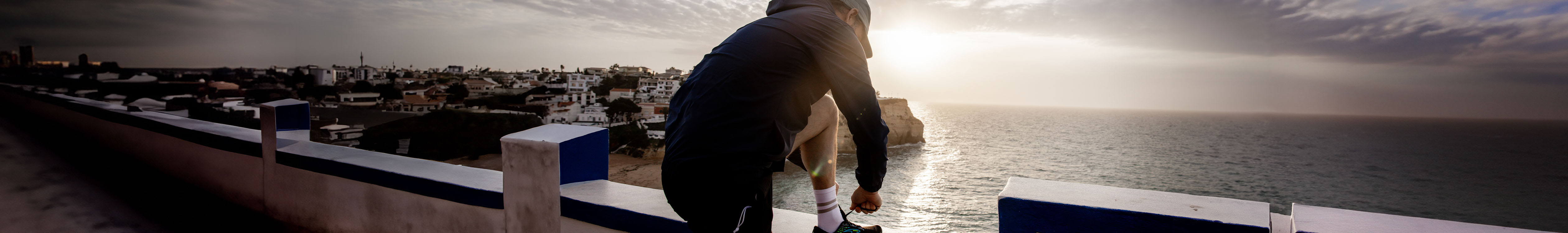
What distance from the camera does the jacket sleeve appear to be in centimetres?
92

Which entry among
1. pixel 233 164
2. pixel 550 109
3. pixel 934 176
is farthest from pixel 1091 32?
pixel 233 164

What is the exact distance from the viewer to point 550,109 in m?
45.2

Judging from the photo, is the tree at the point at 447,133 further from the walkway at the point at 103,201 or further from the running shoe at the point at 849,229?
the running shoe at the point at 849,229

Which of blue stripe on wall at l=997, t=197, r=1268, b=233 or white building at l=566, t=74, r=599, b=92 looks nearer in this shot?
blue stripe on wall at l=997, t=197, r=1268, b=233

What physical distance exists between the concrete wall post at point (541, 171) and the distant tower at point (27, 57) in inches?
480

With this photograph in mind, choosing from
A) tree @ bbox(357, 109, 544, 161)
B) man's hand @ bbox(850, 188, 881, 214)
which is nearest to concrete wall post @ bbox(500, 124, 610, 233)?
man's hand @ bbox(850, 188, 881, 214)

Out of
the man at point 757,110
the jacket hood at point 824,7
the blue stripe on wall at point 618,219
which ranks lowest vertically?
the blue stripe on wall at point 618,219

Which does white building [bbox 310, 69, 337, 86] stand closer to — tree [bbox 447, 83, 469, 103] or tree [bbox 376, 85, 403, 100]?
tree [bbox 376, 85, 403, 100]

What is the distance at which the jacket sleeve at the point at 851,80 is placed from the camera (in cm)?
92

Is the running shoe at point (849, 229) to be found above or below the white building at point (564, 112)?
above

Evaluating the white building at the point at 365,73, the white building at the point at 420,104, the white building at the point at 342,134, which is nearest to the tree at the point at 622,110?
the white building at the point at 420,104

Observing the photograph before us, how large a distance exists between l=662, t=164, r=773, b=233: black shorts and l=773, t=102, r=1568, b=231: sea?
1004 centimetres

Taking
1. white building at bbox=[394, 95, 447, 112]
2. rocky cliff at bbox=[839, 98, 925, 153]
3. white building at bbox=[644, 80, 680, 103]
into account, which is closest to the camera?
white building at bbox=[394, 95, 447, 112]

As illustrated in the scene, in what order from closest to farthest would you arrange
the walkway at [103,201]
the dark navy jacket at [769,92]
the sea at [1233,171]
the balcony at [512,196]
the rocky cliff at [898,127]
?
the dark navy jacket at [769,92]
the balcony at [512,196]
the walkway at [103,201]
the sea at [1233,171]
the rocky cliff at [898,127]
